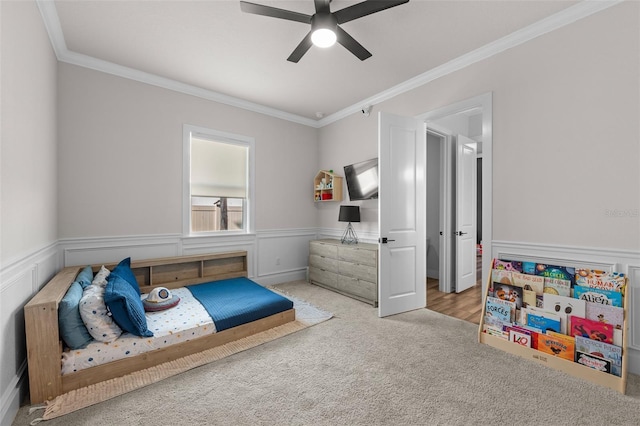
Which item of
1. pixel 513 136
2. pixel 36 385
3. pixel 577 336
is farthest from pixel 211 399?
pixel 513 136

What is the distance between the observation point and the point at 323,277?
4336mm

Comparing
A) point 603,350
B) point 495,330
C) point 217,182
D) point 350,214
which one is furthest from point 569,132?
point 217,182

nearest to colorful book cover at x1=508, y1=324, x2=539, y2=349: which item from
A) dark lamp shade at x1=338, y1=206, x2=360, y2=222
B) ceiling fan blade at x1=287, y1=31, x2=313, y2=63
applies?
dark lamp shade at x1=338, y1=206, x2=360, y2=222

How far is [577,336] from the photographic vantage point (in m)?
2.07

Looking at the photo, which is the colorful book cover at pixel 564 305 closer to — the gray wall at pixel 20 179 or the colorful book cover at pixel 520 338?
the colorful book cover at pixel 520 338

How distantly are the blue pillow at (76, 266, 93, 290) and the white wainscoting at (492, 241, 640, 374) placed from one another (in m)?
3.98

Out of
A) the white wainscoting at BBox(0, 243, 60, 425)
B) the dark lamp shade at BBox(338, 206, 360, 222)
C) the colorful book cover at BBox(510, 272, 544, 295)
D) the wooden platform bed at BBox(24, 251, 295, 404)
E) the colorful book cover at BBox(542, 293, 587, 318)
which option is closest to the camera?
the white wainscoting at BBox(0, 243, 60, 425)

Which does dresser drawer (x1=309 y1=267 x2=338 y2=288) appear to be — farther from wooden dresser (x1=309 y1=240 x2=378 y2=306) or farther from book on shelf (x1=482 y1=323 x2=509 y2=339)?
book on shelf (x1=482 y1=323 x2=509 y2=339)

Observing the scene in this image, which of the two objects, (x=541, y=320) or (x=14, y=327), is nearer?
(x=14, y=327)

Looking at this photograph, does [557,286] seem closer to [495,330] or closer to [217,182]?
[495,330]

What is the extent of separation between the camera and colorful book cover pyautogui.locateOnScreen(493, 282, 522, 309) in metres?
2.42

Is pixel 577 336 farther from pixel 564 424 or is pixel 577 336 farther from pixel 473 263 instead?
pixel 473 263

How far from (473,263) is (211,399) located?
4129 millimetres

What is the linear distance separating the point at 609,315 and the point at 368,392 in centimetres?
183
